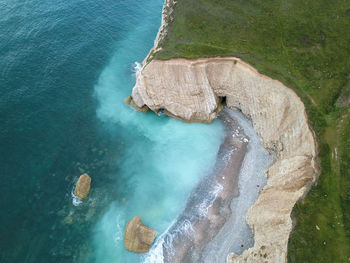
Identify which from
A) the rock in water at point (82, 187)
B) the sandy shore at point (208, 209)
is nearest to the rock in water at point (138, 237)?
the sandy shore at point (208, 209)

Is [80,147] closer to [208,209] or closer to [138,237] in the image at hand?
[138,237]

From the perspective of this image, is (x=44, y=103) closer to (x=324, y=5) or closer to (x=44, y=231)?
(x=44, y=231)

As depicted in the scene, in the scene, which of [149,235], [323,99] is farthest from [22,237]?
[323,99]

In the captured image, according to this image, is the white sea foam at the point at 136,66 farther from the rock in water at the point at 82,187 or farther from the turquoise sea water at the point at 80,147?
the rock in water at the point at 82,187

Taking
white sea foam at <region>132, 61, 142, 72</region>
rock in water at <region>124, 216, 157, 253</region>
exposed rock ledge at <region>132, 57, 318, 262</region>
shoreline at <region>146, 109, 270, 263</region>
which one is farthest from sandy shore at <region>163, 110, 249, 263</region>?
white sea foam at <region>132, 61, 142, 72</region>

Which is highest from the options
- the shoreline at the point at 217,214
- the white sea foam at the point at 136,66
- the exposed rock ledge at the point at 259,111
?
the exposed rock ledge at the point at 259,111

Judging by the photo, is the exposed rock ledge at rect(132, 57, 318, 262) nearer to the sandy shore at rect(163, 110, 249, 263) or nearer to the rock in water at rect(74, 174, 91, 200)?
the sandy shore at rect(163, 110, 249, 263)

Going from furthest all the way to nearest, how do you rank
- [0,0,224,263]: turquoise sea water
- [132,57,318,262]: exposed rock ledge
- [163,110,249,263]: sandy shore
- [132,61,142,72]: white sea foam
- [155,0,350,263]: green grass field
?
A: [132,61,142,72]: white sea foam → [0,0,224,263]: turquoise sea water → [163,110,249,263]: sandy shore → [132,57,318,262]: exposed rock ledge → [155,0,350,263]: green grass field
